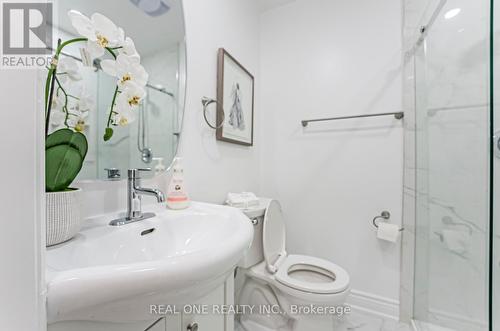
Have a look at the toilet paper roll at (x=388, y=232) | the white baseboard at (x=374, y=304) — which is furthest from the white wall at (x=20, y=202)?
the white baseboard at (x=374, y=304)

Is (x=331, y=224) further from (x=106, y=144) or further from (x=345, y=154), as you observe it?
(x=106, y=144)

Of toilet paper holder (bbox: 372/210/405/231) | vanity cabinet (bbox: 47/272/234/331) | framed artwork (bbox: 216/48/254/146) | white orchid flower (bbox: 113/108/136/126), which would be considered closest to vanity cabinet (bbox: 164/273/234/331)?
vanity cabinet (bbox: 47/272/234/331)

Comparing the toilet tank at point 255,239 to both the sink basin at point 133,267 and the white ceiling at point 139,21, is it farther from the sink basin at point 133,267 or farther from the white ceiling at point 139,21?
the white ceiling at point 139,21

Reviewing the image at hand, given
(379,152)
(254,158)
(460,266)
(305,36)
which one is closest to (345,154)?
(379,152)

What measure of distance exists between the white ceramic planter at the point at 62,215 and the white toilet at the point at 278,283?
0.74 m

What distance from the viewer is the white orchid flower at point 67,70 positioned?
57cm

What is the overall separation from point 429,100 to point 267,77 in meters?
1.09

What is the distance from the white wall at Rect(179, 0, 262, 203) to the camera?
3.51 feet

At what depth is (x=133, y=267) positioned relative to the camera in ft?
1.07

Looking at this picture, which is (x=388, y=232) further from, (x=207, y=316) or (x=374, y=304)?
(x=207, y=316)

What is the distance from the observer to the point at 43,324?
268 millimetres

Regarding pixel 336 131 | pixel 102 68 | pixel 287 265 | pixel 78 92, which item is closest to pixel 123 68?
pixel 102 68

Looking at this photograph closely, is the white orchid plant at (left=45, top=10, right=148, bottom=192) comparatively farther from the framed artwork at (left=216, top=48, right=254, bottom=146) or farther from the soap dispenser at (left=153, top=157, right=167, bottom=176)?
the framed artwork at (left=216, top=48, right=254, bottom=146)

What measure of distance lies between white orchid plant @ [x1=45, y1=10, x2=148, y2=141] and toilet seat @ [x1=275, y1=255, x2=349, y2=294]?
3.33ft
